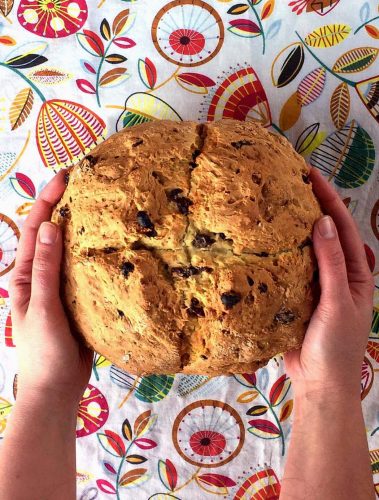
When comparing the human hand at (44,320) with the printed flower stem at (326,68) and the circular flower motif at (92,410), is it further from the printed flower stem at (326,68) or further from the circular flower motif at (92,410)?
the printed flower stem at (326,68)

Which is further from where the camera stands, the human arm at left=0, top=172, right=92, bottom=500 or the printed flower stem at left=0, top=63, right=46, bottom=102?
the printed flower stem at left=0, top=63, right=46, bottom=102

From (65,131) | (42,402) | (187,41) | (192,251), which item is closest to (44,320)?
(42,402)

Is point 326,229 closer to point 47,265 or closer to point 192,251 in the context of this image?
point 192,251

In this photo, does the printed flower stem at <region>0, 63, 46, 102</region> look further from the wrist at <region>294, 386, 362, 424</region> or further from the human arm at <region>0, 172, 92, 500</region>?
the wrist at <region>294, 386, 362, 424</region>

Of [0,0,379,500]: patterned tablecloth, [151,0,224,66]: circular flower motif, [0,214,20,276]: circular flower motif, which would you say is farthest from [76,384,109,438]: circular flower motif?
[151,0,224,66]: circular flower motif

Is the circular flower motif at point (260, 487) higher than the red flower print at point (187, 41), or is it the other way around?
the red flower print at point (187, 41)

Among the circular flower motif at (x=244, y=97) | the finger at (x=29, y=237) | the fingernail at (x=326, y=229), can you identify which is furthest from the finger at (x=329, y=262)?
the finger at (x=29, y=237)

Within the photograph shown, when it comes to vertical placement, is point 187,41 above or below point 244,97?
above

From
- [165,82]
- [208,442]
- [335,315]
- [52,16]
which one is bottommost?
[208,442]
